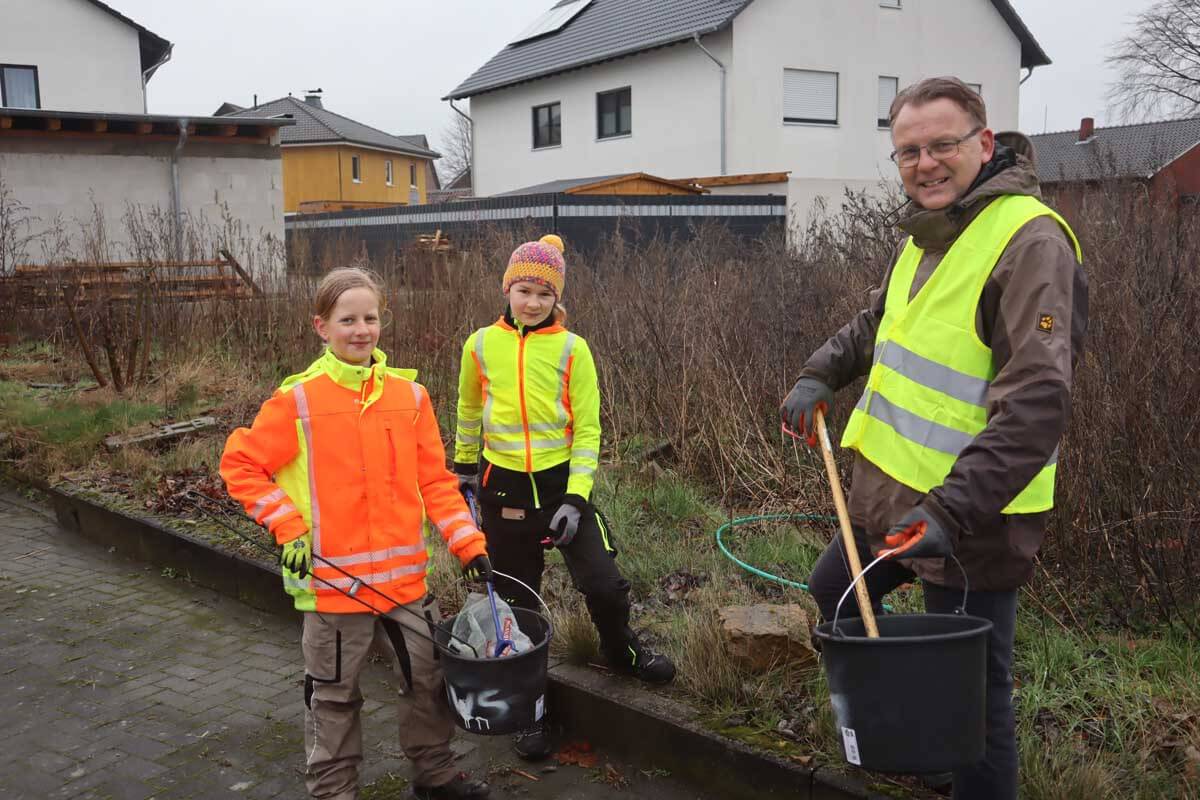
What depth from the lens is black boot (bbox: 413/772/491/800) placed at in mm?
3469

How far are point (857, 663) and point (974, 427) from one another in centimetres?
63

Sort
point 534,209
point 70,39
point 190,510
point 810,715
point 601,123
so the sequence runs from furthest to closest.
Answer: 1. point 70,39
2. point 601,123
3. point 534,209
4. point 190,510
5. point 810,715

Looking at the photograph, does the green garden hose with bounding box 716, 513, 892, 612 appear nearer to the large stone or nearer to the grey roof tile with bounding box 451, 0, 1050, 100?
the large stone

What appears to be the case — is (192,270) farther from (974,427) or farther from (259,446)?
(974,427)

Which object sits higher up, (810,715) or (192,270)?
(192,270)

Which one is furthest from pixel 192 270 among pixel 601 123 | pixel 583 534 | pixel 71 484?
pixel 601 123

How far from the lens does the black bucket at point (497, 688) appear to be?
300 cm

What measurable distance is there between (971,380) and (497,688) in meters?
1.57

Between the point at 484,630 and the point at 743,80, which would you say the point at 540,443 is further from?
the point at 743,80

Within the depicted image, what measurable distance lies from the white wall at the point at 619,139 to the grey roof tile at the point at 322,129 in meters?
17.6

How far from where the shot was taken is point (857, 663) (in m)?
2.28

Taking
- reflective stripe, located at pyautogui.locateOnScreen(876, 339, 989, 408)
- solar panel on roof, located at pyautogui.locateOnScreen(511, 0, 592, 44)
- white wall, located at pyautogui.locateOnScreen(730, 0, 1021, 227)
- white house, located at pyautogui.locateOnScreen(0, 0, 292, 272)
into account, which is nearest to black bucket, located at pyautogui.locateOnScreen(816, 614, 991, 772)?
reflective stripe, located at pyautogui.locateOnScreen(876, 339, 989, 408)

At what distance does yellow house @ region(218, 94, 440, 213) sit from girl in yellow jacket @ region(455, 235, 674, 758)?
148 ft

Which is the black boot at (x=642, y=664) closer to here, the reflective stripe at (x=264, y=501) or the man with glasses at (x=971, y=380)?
the man with glasses at (x=971, y=380)
